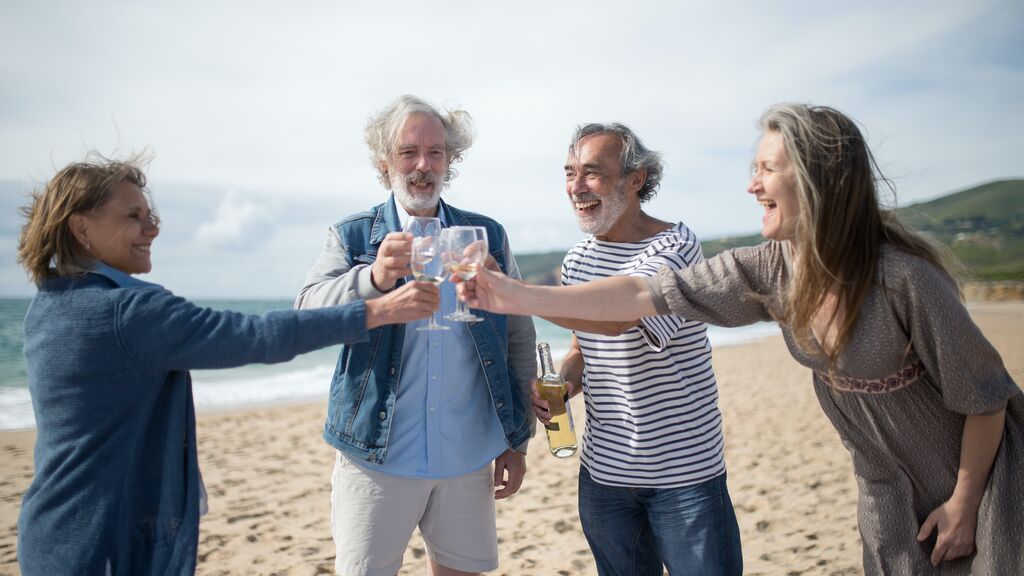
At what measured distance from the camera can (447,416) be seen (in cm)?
315

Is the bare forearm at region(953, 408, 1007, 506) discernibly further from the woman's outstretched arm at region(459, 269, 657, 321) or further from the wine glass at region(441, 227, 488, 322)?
the wine glass at region(441, 227, 488, 322)

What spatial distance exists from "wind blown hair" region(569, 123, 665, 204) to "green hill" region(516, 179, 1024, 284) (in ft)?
107

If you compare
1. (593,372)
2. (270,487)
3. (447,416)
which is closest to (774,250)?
(593,372)

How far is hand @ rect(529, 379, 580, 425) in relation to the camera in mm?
3277

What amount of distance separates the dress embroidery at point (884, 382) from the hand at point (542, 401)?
1389 mm

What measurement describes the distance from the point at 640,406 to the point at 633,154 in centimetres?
122

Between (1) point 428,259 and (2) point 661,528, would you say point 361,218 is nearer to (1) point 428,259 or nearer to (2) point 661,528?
(1) point 428,259

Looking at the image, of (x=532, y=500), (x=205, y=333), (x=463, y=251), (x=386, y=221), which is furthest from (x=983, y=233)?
(x=205, y=333)

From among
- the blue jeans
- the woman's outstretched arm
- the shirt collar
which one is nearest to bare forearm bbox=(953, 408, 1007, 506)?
the blue jeans

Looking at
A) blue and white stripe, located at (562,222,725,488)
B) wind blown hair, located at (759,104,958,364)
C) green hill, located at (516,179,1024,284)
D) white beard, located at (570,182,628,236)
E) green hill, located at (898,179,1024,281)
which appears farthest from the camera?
green hill, located at (898,179,1024,281)

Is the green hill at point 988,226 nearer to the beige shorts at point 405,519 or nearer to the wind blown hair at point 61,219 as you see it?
the beige shorts at point 405,519

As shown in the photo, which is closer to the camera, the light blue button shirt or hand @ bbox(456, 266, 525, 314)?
hand @ bbox(456, 266, 525, 314)

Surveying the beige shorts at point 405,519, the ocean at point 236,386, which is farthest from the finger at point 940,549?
the ocean at point 236,386

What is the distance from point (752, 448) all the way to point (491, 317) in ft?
21.5
